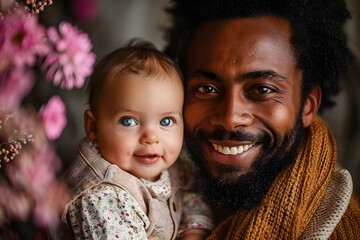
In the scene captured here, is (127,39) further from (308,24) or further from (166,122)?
(308,24)

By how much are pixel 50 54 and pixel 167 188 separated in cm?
58

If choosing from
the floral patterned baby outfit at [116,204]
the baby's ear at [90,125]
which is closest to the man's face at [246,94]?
the floral patterned baby outfit at [116,204]

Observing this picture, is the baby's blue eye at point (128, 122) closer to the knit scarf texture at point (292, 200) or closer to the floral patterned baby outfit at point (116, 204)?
the floral patterned baby outfit at point (116, 204)

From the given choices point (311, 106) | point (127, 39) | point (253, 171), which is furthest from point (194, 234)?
point (127, 39)

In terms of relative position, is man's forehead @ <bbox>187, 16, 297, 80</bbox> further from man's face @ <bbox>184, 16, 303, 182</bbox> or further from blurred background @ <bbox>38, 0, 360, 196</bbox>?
blurred background @ <bbox>38, 0, 360, 196</bbox>

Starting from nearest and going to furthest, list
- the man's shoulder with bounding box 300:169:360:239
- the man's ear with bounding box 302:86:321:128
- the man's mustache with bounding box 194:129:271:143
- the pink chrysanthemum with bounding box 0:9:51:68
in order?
1. the pink chrysanthemum with bounding box 0:9:51:68
2. the man's shoulder with bounding box 300:169:360:239
3. the man's mustache with bounding box 194:129:271:143
4. the man's ear with bounding box 302:86:321:128

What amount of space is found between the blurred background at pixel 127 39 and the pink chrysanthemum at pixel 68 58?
117mm

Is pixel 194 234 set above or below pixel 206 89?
below

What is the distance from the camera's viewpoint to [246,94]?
126cm

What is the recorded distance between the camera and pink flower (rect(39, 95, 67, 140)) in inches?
52.5

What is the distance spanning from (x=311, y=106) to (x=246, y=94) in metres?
0.30

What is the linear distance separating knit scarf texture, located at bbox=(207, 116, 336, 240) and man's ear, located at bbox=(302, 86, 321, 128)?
5cm

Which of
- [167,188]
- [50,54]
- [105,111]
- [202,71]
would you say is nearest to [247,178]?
[167,188]


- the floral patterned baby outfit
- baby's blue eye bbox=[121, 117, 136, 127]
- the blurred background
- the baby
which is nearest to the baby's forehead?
the baby
